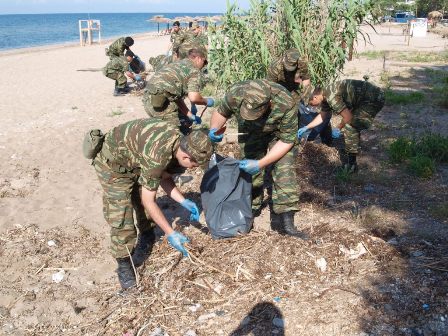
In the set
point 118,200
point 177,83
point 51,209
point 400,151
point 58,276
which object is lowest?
point 58,276

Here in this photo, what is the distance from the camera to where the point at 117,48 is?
33.0 ft

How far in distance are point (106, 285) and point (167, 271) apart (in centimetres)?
58

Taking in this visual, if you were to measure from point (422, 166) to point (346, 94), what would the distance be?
124 centimetres

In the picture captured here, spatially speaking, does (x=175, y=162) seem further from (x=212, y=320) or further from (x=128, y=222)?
(x=212, y=320)

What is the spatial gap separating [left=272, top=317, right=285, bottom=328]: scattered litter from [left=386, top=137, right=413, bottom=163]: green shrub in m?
3.38

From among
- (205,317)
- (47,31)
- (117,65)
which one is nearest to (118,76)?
(117,65)

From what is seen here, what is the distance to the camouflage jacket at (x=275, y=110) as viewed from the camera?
3.30 meters

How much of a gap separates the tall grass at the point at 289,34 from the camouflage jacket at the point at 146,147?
3318 mm

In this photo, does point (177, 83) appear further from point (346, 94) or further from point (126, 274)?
point (126, 274)

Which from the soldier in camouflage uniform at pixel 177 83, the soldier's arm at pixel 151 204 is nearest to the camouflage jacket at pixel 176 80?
the soldier in camouflage uniform at pixel 177 83

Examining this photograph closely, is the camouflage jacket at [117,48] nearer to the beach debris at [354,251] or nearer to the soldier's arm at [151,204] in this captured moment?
the soldier's arm at [151,204]

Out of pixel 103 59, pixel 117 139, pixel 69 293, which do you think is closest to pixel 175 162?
pixel 117 139

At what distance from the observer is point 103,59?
57.8 feet

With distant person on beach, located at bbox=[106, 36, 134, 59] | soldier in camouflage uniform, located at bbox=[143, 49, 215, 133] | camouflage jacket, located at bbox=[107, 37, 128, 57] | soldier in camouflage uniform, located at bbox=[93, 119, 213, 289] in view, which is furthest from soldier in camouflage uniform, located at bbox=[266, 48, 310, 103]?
camouflage jacket, located at bbox=[107, 37, 128, 57]
